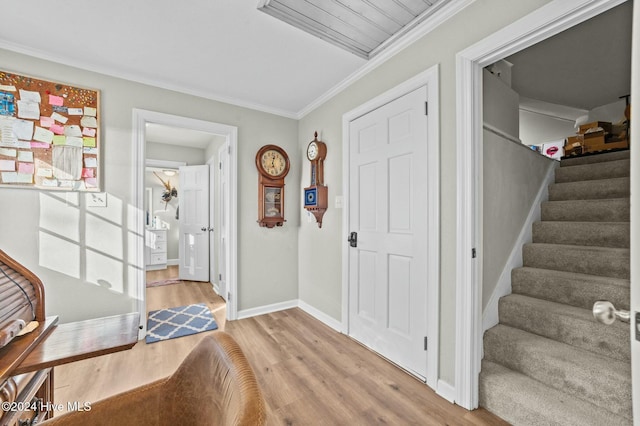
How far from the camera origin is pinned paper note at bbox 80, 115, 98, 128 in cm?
235

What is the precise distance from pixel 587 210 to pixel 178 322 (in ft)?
13.2

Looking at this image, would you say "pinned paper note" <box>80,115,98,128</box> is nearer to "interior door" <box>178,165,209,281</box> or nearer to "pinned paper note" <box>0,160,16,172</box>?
"pinned paper note" <box>0,160,16,172</box>

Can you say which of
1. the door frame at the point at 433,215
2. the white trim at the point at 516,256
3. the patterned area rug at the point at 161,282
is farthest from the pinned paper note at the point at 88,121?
the white trim at the point at 516,256

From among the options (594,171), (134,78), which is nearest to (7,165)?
(134,78)

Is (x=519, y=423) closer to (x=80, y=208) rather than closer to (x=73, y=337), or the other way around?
(x=73, y=337)

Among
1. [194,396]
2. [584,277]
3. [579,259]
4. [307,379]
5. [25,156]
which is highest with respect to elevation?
[25,156]

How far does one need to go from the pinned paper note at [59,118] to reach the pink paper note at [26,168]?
0.41m

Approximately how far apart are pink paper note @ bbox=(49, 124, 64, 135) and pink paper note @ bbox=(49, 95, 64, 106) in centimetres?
18

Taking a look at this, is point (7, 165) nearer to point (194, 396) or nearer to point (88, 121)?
point (88, 121)

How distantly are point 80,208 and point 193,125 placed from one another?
1.25 meters

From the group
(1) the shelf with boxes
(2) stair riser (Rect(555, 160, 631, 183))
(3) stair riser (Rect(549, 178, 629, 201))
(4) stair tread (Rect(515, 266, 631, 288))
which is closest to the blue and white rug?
(4) stair tread (Rect(515, 266, 631, 288))

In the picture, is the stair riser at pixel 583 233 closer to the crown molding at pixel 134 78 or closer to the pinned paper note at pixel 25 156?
the crown molding at pixel 134 78

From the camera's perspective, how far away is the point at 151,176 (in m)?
5.84

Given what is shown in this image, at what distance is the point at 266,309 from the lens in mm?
3244
